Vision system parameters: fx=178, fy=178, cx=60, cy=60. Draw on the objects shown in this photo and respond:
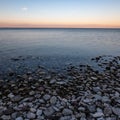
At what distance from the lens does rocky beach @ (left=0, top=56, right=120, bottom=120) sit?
7553 millimetres

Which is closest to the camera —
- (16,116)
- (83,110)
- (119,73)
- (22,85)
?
(16,116)

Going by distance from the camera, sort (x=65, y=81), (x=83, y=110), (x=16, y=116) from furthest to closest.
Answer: (x=65, y=81) → (x=83, y=110) → (x=16, y=116)

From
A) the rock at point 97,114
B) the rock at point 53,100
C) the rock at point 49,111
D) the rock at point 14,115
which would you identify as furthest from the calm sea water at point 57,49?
the rock at point 97,114

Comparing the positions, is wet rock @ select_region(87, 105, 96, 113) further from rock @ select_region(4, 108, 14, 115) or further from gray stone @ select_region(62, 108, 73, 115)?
rock @ select_region(4, 108, 14, 115)

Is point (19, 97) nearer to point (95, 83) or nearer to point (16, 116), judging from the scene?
point (16, 116)

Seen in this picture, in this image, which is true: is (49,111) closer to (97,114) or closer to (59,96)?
(59,96)

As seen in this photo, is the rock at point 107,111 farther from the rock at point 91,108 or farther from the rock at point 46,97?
the rock at point 46,97

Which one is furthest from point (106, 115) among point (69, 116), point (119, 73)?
point (119, 73)

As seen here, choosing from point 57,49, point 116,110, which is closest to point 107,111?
point 116,110

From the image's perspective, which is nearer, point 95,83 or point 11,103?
point 11,103

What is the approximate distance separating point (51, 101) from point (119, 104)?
3.24m

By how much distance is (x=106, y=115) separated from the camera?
7.54 metres

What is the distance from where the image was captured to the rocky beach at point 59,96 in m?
7.55

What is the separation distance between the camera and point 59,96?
9.27 m
